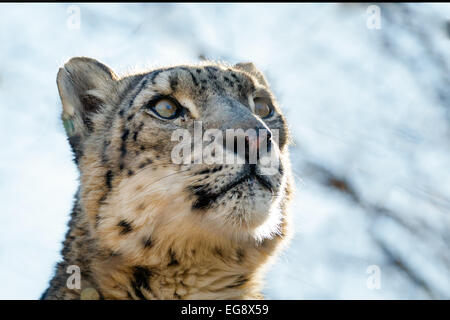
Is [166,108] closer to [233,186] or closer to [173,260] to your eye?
[233,186]

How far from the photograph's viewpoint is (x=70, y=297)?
5090 mm

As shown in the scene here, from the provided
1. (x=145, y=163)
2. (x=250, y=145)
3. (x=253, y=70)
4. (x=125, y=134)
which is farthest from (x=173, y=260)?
(x=253, y=70)

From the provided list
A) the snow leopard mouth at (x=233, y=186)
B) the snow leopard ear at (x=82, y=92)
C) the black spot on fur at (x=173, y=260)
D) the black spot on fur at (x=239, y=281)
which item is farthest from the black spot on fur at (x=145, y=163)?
the black spot on fur at (x=239, y=281)

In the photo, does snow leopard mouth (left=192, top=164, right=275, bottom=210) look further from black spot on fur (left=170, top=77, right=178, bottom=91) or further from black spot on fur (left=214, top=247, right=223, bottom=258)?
black spot on fur (left=170, top=77, right=178, bottom=91)

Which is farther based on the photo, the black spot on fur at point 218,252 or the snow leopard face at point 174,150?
the black spot on fur at point 218,252

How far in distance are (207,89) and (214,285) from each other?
1890 mm

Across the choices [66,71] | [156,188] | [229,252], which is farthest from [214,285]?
[66,71]

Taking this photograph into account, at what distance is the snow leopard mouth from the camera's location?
4695 mm

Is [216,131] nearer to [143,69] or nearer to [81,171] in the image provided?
[81,171]

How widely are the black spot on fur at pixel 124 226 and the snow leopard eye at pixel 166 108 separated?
Answer: 1.09 metres

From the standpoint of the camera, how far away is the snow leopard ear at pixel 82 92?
608 centimetres

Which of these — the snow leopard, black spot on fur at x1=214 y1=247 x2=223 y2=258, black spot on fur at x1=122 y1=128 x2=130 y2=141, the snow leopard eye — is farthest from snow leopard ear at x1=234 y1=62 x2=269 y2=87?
black spot on fur at x1=214 y1=247 x2=223 y2=258

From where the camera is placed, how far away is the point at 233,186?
4719 millimetres

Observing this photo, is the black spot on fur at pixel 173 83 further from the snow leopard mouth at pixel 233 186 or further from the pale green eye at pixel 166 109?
the snow leopard mouth at pixel 233 186
